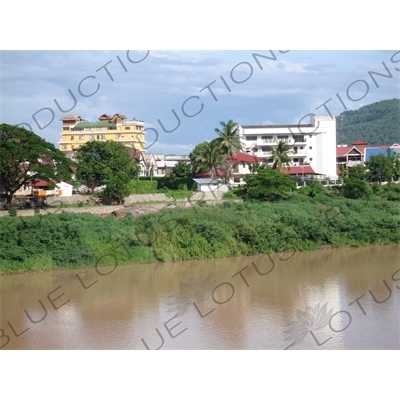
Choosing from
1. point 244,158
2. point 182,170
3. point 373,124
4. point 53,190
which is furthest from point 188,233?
point 373,124

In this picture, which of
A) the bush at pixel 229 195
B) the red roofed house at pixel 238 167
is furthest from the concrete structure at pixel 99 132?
the bush at pixel 229 195

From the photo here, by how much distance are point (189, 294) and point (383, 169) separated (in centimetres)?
1163

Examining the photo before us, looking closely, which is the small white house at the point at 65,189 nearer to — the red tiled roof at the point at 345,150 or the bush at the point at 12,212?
the bush at the point at 12,212

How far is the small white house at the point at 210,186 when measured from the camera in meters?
15.6

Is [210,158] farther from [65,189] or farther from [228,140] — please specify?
[65,189]

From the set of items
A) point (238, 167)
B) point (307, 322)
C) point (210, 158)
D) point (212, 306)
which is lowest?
point (307, 322)

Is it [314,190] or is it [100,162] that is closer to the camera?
[314,190]

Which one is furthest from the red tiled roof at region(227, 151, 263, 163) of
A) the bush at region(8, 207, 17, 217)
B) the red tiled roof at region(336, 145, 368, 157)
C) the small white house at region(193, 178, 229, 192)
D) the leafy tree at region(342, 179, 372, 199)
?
the bush at region(8, 207, 17, 217)

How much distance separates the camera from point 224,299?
27.8 feet

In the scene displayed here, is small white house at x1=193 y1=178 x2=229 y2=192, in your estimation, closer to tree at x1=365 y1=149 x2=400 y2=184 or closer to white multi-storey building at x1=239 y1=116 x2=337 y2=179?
white multi-storey building at x1=239 y1=116 x2=337 y2=179

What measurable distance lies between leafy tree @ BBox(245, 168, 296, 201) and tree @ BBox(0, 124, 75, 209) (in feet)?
13.8

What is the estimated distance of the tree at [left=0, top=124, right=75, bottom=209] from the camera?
39.2 ft

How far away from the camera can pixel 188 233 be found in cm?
1112

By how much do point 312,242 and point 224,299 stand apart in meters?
4.06
